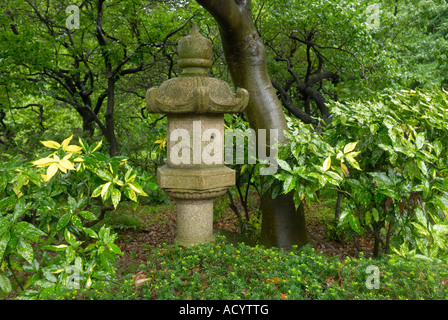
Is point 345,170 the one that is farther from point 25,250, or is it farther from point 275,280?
point 25,250

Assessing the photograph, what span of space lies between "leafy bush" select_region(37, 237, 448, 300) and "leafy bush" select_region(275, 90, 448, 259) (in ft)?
1.08

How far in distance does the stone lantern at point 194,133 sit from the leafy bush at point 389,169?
2.40 feet

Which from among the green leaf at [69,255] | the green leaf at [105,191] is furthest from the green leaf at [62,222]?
the green leaf at [105,191]

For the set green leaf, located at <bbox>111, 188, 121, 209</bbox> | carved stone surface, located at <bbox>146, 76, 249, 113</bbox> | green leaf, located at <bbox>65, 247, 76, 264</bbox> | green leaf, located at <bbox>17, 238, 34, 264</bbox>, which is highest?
carved stone surface, located at <bbox>146, 76, 249, 113</bbox>

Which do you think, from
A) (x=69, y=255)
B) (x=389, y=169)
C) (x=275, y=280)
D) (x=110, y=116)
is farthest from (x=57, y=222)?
(x=110, y=116)

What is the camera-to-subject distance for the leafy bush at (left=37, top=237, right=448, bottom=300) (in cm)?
203

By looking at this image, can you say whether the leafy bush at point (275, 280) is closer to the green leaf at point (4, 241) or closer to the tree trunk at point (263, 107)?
the green leaf at point (4, 241)

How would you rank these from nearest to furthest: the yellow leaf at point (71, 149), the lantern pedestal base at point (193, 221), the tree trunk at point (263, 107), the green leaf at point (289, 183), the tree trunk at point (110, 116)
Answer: the yellow leaf at point (71, 149) < the green leaf at point (289, 183) < the lantern pedestal base at point (193, 221) < the tree trunk at point (263, 107) < the tree trunk at point (110, 116)

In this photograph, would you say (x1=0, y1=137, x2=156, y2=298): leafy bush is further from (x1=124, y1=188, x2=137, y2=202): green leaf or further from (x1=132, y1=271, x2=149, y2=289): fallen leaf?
(x1=132, y1=271, x2=149, y2=289): fallen leaf

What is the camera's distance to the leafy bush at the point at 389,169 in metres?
2.62

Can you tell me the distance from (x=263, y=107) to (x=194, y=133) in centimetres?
104

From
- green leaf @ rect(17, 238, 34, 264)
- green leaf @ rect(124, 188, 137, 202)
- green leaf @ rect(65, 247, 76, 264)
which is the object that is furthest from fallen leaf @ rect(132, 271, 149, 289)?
green leaf @ rect(17, 238, 34, 264)

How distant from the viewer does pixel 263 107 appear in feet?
13.0
